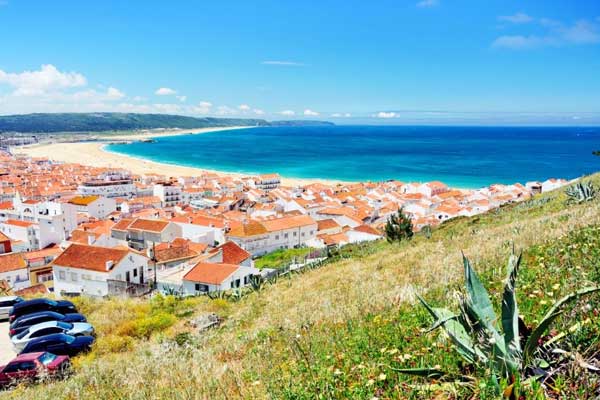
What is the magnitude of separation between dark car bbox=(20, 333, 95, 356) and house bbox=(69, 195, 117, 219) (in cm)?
4778

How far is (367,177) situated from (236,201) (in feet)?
151

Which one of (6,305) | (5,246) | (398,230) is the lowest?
(5,246)

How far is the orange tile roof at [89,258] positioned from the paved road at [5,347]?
32.7 feet

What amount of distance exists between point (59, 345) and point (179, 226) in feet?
102

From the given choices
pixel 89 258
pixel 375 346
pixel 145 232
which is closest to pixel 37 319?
pixel 89 258

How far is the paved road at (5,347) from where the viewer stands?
1432 centimetres

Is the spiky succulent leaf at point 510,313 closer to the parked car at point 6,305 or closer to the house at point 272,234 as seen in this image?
the parked car at point 6,305

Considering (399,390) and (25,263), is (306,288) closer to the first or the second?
(399,390)

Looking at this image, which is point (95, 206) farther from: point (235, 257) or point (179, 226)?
point (235, 257)

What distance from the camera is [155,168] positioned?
12281 cm

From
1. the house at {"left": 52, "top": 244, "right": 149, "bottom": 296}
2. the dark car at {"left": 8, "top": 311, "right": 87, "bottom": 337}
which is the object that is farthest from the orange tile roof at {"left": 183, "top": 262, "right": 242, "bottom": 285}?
the dark car at {"left": 8, "top": 311, "right": 87, "bottom": 337}

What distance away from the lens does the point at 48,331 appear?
1512 centimetres

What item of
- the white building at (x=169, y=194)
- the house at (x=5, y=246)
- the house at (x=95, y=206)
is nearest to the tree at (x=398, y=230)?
the house at (x=5, y=246)

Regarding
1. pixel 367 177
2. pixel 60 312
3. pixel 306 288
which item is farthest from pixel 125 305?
pixel 367 177
